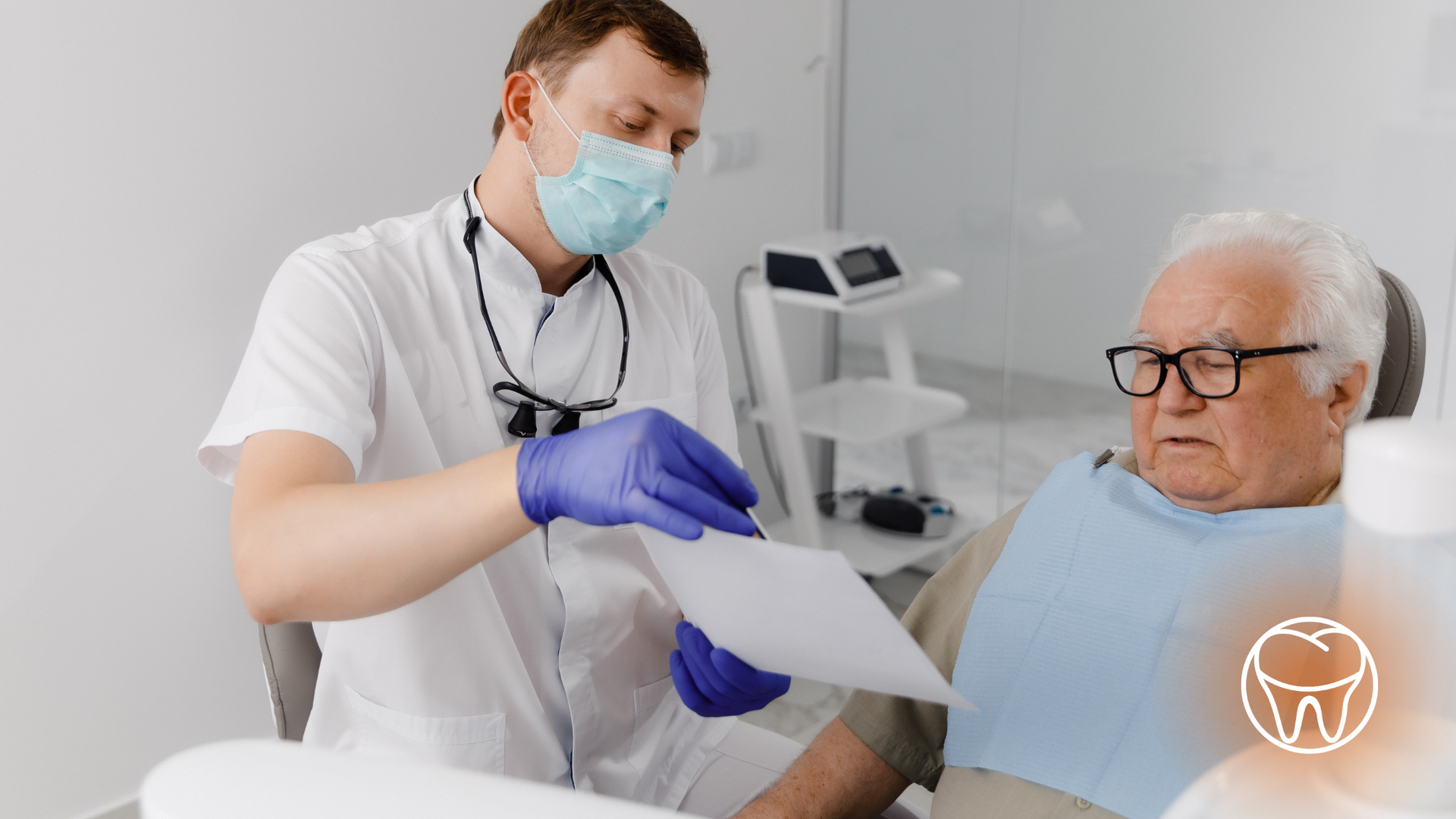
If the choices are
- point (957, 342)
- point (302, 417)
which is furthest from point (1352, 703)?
point (957, 342)

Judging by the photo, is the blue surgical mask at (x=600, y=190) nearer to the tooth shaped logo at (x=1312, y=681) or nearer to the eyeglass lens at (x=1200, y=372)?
the eyeglass lens at (x=1200, y=372)

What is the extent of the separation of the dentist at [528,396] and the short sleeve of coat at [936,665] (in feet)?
0.44

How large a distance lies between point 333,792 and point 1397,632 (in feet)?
1.57

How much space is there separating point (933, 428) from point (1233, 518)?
2.13 m

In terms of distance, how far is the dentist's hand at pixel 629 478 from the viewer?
86 cm

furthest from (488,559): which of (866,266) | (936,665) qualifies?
(866,266)

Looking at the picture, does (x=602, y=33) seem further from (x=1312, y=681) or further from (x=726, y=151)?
(x=726, y=151)

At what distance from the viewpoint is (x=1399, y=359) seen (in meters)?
1.24

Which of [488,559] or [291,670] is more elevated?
[488,559]

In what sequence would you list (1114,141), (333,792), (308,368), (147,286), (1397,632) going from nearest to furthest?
(1397,632)
(333,792)
(308,368)
(147,286)
(1114,141)

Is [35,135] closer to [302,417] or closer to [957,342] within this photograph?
[302,417]

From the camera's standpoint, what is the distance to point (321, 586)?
92 cm

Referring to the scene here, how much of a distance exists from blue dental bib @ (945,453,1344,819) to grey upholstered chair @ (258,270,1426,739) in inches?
8.3

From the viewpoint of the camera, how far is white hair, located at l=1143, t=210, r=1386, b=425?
1170 millimetres
